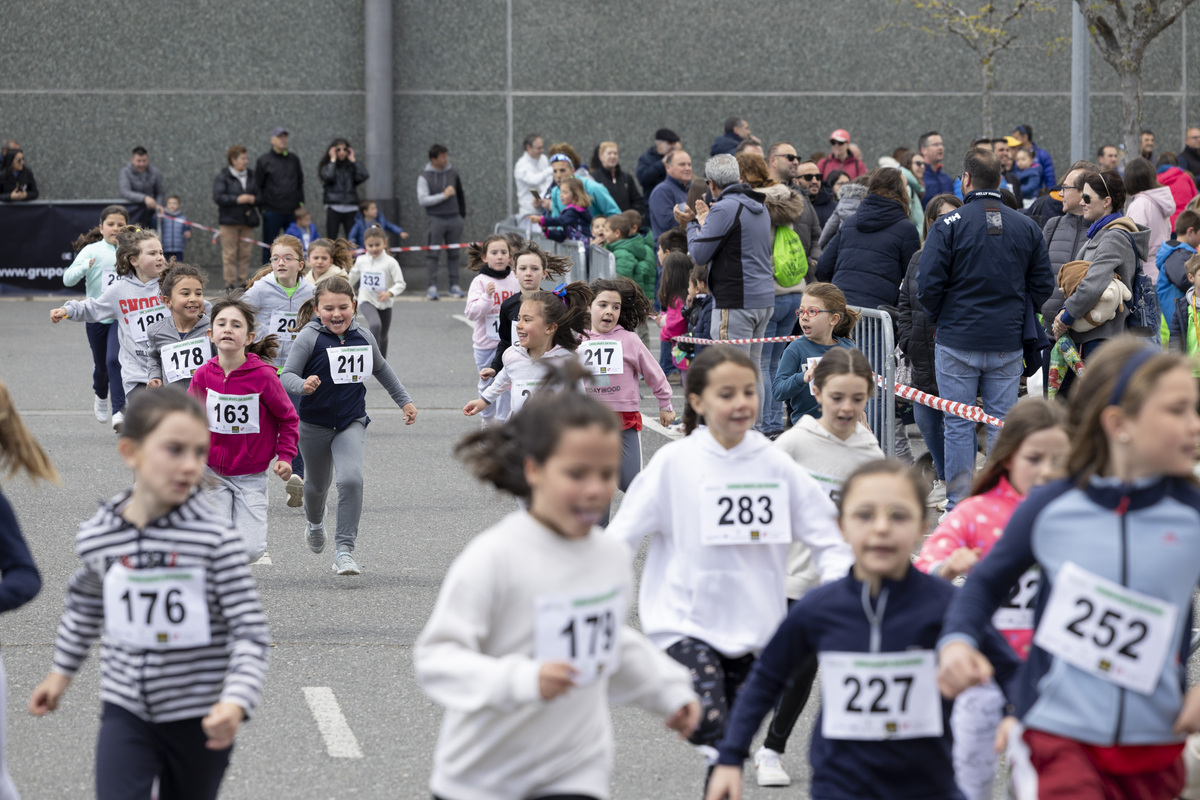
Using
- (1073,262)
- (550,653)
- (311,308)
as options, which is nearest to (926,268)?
(1073,262)

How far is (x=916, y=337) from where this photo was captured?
991 centimetres

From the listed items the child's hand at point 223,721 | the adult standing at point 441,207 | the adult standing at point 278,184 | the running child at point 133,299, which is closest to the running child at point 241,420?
the running child at point 133,299

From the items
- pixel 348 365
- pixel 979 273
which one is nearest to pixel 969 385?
pixel 979 273

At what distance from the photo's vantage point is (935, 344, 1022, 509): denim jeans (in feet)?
29.2

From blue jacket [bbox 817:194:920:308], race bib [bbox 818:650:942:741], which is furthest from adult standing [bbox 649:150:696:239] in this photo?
race bib [bbox 818:650:942:741]

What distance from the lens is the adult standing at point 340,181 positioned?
2250cm

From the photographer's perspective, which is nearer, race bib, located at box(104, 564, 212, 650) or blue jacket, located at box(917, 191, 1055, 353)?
race bib, located at box(104, 564, 212, 650)

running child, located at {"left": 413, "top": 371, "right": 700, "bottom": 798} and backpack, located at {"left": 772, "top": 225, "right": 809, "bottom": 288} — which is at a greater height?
backpack, located at {"left": 772, "top": 225, "right": 809, "bottom": 288}

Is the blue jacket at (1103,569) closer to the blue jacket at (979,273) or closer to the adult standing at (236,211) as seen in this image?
the blue jacket at (979,273)

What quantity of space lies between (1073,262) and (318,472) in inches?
179

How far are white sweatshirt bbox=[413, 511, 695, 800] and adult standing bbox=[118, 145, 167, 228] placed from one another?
66.3 ft

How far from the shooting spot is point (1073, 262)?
9.43 m

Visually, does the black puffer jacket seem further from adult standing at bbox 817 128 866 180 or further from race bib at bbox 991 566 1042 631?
adult standing at bbox 817 128 866 180

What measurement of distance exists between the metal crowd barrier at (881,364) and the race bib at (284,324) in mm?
3599
